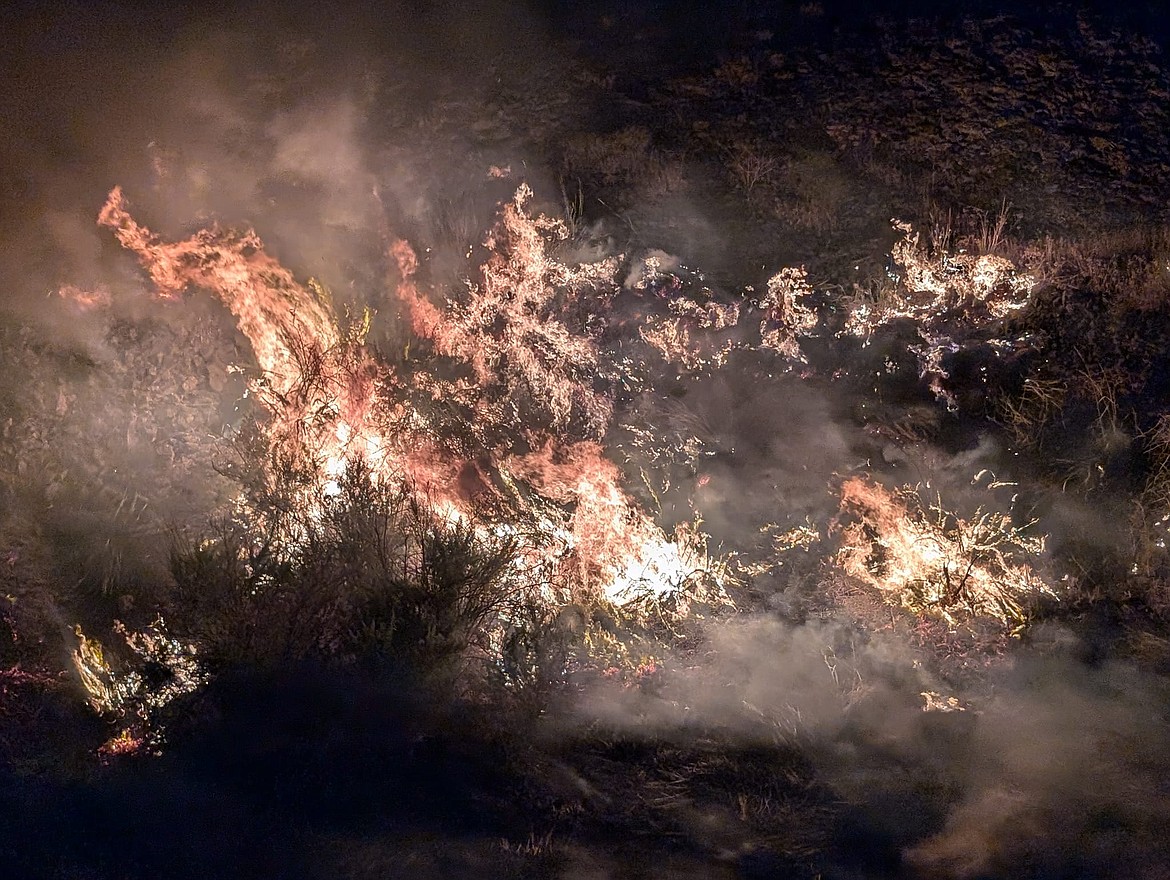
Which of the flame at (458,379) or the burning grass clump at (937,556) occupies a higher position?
the flame at (458,379)

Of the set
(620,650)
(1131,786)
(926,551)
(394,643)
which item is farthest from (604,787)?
(1131,786)

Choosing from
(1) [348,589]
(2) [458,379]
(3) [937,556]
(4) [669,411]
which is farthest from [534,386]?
(3) [937,556]

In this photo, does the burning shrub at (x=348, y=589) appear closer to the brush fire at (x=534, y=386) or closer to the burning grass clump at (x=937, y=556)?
the brush fire at (x=534, y=386)

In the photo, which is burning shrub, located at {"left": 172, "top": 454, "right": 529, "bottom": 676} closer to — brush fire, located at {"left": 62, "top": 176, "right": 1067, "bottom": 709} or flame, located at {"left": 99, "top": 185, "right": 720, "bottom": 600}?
brush fire, located at {"left": 62, "top": 176, "right": 1067, "bottom": 709}

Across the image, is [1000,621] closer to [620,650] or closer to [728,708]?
[728,708]

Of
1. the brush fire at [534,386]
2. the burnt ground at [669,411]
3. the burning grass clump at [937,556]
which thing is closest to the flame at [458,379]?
the brush fire at [534,386]

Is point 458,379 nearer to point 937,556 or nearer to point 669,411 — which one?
point 669,411
